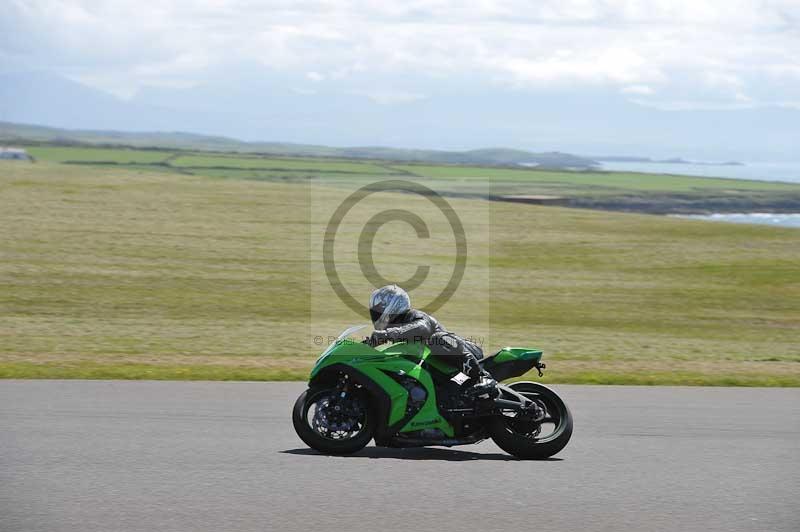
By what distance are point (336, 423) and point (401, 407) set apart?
0.55 m

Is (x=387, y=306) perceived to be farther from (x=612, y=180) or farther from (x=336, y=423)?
(x=612, y=180)

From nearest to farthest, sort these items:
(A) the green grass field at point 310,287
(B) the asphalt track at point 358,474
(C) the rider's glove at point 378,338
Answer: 1. (B) the asphalt track at point 358,474
2. (C) the rider's glove at point 378,338
3. (A) the green grass field at point 310,287

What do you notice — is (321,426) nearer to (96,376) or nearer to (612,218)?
(96,376)

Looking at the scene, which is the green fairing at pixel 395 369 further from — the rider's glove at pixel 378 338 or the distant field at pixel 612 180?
the distant field at pixel 612 180

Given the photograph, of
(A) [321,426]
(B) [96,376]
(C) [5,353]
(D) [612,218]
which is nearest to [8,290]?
(C) [5,353]

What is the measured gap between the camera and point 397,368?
888 cm

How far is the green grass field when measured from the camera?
1712 centimetres

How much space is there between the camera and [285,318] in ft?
77.3

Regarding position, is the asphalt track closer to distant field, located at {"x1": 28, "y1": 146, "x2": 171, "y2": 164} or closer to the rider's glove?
the rider's glove

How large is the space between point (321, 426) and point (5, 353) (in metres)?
9.67

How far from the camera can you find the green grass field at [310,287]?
56.2 feet

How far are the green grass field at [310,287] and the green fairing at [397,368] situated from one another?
5.78 metres
